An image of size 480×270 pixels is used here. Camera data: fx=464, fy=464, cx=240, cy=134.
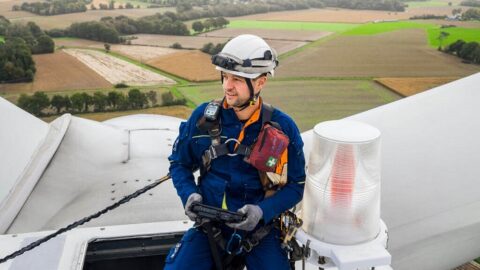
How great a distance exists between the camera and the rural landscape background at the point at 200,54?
1558 centimetres

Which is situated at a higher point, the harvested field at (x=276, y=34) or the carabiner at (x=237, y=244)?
the harvested field at (x=276, y=34)

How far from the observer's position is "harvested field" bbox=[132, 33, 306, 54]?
19391 millimetres

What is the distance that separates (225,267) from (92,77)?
1583cm

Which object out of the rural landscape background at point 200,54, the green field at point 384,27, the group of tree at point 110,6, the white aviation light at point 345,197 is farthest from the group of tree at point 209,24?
the white aviation light at point 345,197

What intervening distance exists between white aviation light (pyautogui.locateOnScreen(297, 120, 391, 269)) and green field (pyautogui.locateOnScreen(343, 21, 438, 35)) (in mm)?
22909

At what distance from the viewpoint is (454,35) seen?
23422 mm

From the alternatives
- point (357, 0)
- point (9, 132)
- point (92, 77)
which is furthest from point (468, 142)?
point (357, 0)

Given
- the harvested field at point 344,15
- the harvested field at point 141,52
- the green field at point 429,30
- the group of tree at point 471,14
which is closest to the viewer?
the harvested field at point 141,52

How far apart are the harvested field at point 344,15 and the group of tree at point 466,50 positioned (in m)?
5.27

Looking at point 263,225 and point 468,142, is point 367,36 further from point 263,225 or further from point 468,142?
point 263,225

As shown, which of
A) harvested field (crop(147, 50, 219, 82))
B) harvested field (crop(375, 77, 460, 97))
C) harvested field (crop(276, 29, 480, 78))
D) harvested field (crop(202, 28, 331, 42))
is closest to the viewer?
harvested field (crop(147, 50, 219, 82))

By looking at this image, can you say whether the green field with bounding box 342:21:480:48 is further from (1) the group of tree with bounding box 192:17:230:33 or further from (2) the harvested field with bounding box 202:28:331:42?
(1) the group of tree with bounding box 192:17:230:33

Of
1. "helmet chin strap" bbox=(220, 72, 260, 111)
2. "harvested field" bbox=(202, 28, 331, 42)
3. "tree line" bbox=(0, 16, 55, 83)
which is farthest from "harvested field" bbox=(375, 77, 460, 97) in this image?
"helmet chin strap" bbox=(220, 72, 260, 111)

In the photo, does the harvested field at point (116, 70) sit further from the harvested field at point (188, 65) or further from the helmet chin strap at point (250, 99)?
the helmet chin strap at point (250, 99)
